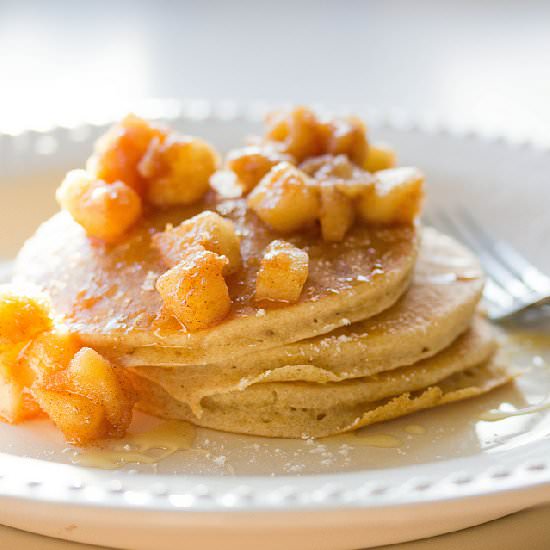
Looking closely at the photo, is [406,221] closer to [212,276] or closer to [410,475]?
[212,276]

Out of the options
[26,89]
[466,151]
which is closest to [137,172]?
[466,151]

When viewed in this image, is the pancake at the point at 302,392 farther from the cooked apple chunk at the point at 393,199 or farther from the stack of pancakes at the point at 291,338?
the cooked apple chunk at the point at 393,199

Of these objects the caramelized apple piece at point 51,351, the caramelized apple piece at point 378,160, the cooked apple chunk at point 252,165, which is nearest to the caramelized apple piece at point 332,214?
the cooked apple chunk at point 252,165

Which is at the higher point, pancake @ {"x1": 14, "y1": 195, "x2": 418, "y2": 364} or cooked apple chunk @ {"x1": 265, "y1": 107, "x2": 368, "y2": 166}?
cooked apple chunk @ {"x1": 265, "y1": 107, "x2": 368, "y2": 166}

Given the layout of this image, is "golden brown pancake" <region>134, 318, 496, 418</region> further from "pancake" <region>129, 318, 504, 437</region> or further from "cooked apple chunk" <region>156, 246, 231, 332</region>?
"cooked apple chunk" <region>156, 246, 231, 332</region>

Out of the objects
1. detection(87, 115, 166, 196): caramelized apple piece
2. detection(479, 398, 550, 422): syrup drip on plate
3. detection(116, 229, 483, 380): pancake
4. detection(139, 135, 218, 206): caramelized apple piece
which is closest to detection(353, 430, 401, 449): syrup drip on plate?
detection(116, 229, 483, 380): pancake
